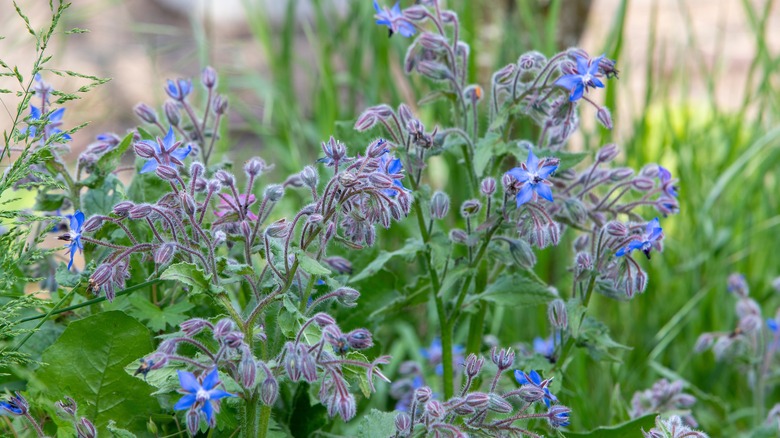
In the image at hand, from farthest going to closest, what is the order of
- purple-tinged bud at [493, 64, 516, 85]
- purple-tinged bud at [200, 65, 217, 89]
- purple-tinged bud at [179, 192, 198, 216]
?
purple-tinged bud at [200, 65, 217, 89] → purple-tinged bud at [493, 64, 516, 85] → purple-tinged bud at [179, 192, 198, 216]

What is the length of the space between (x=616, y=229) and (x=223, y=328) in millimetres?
854

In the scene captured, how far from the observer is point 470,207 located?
6.45 ft

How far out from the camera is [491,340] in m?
2.49

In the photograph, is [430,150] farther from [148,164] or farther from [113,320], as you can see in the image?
[113,320]

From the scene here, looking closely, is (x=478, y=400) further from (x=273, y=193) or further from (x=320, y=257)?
(x=273, y=193)

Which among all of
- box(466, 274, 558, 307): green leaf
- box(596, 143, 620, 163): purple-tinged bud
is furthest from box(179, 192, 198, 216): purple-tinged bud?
box(596, 143, 620, 163): purple-tinged bud

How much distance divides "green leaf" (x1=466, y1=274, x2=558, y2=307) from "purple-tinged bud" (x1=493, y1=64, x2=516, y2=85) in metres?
0.44

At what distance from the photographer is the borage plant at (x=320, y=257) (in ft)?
5.19

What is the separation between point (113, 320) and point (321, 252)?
1.50 ft

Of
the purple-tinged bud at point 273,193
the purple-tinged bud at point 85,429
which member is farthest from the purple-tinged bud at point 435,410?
the purple-tinged bud at point 85,429

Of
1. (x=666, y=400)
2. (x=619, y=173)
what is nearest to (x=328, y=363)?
(x=619, y=173)

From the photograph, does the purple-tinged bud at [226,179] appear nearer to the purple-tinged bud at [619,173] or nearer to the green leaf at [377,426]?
the green leaf at [377,426]

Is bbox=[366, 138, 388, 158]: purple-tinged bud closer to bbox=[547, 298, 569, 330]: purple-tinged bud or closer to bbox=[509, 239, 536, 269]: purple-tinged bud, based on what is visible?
bbox=[509, 239, 536, 269]: purple-tinged bud

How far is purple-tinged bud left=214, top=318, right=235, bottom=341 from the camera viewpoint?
1.47 metres
